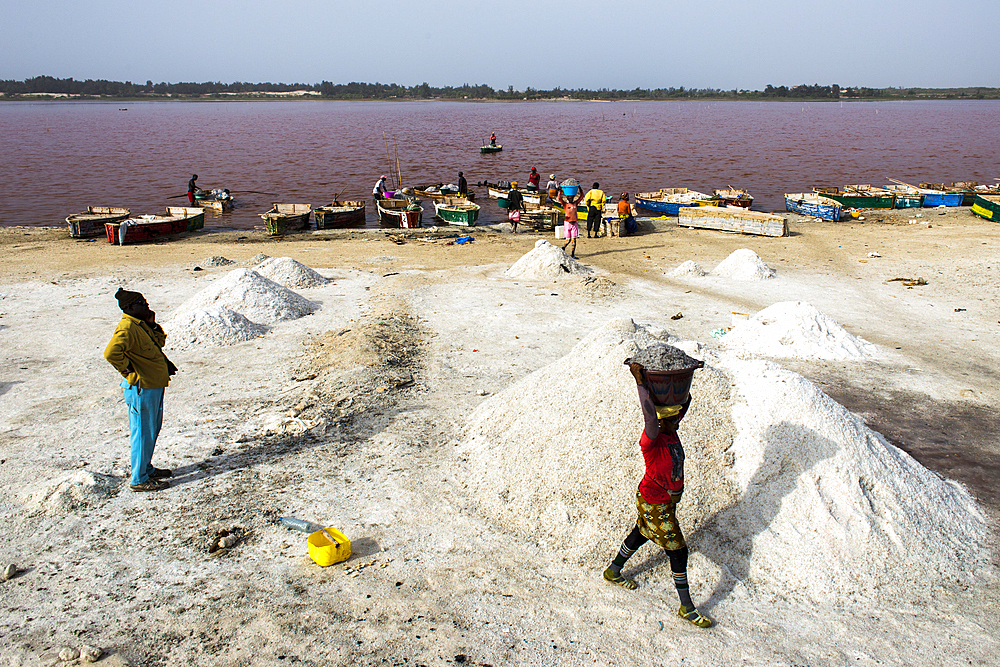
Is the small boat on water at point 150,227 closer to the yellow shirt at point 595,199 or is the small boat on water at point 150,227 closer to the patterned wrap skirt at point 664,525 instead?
the yellow shirt at point 595,199

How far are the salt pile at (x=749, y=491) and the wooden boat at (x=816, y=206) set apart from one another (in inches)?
790

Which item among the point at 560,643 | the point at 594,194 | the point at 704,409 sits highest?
the point at 594,194

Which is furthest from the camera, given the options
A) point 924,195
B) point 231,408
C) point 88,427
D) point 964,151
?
point 964,151

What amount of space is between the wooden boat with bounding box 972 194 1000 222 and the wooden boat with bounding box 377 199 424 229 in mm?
20098

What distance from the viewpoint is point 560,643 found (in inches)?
164

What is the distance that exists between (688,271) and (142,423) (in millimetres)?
12014

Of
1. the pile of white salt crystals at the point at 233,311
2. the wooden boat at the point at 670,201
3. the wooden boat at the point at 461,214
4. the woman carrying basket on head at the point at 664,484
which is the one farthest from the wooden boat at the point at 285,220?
the woman carrying basket on head at the point at 664,484

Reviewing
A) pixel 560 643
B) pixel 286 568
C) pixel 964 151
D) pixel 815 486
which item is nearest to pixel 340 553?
pixel 286 568

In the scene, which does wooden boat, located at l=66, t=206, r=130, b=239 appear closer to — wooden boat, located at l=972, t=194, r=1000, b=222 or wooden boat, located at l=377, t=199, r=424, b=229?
wooden boat, located at l=377, t=199, r=424, b=229

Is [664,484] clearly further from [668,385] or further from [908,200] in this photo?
[908,200]

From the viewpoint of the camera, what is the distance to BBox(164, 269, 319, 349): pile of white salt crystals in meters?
10.0

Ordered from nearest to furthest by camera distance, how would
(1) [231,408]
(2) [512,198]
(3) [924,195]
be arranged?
1. (1) [231,408]
2. (2) [512,198]
3. (3) [924,195]

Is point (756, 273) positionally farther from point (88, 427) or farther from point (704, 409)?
point (88, 427)

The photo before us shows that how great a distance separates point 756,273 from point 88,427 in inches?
508
